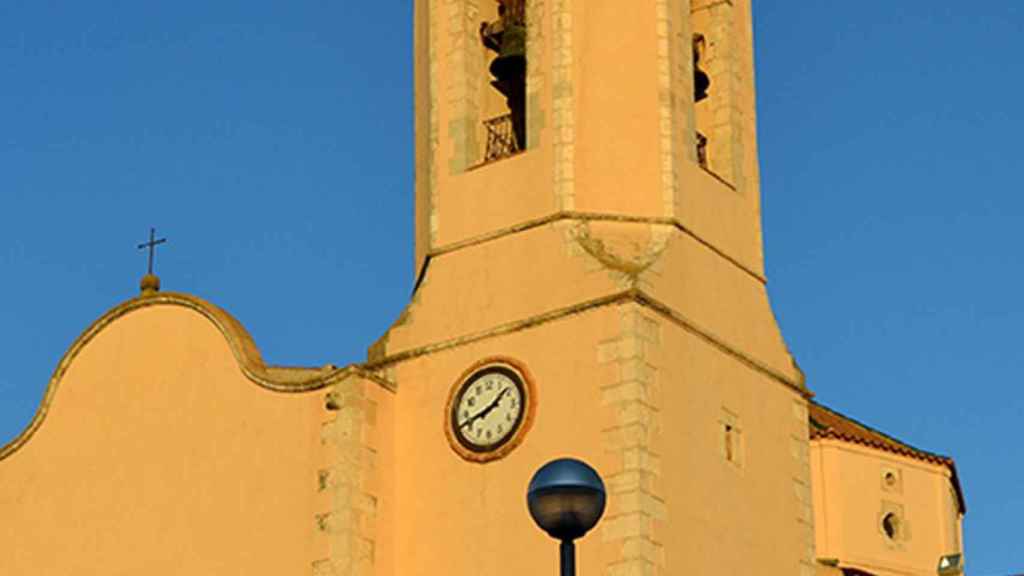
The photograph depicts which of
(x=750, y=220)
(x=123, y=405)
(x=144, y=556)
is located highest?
(x=750, y=220)

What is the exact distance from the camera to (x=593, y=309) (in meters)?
27.6

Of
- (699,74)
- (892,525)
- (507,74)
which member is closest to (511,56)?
(507,74)

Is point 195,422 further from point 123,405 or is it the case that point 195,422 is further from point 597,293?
point 597,293

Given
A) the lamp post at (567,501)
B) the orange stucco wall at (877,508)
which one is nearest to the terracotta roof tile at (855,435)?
the orange stucco wall at (877,508)

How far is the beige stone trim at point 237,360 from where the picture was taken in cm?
2881

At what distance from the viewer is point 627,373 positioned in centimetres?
2695

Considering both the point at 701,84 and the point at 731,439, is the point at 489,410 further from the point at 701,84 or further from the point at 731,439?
the point at 701,84

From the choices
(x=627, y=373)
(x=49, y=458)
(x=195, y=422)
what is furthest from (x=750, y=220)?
(x=49, y=458)

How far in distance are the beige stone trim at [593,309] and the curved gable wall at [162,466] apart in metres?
1.17

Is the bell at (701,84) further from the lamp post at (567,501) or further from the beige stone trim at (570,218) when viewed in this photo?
the lamp post at (567,501)

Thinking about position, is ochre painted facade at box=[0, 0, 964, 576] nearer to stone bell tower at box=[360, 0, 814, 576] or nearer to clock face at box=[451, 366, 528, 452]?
stone bell tower at box=[360, 0, 814, 576]

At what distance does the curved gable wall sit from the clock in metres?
1.66

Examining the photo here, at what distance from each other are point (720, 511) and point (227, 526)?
19.0ft

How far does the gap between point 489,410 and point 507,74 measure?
4.85m
